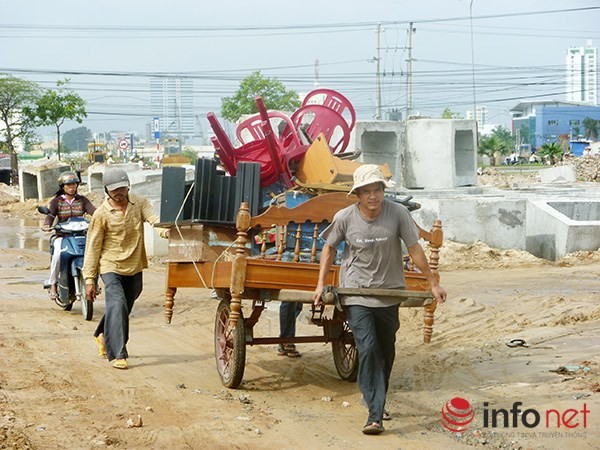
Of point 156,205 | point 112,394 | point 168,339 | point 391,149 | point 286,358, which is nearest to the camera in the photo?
point 112,394

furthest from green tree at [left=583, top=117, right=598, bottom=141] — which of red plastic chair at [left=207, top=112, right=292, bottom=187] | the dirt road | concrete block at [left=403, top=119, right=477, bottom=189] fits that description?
red plastic chair at [left=207, top=112, right=292, bottom=187]

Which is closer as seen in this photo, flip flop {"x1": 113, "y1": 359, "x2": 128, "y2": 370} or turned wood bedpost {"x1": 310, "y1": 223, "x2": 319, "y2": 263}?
turned wood bedpost {"x1": 310, "y1": 223, "x2": 319, "y2": 263}

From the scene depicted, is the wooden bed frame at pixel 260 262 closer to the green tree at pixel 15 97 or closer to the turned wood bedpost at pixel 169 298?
the turned wood bedpost at pixel 169 298

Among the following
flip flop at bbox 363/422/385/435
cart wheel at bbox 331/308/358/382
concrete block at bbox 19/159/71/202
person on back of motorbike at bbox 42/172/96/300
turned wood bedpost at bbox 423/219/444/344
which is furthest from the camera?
concrete block at bbox 19/159/71/202

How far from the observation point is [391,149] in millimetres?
26438

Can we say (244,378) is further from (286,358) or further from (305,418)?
(305,418)

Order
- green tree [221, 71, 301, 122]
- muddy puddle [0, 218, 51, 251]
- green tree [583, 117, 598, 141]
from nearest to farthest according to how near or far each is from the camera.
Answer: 1. muddy puddle [0, 218, 51, 251]
2. green tree [221, 71, 301, 122]
3. green tree [583, 117, 598, 141]

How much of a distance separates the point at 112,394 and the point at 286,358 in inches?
91.7

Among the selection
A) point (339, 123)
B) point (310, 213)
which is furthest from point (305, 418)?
point (339, 123)

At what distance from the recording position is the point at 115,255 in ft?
31.6

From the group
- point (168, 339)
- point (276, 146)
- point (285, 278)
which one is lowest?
point (168, 339)

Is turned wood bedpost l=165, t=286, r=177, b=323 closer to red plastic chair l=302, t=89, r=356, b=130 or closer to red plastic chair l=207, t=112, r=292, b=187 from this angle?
red plastic chair l=207, t=112, r=292, b=187

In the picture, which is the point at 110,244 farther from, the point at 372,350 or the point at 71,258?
Result: the point at 71,258

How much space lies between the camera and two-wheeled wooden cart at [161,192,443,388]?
26.1 ft
